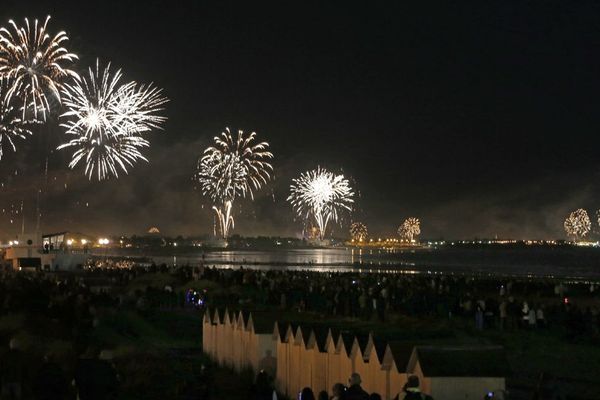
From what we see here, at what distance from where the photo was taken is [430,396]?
9844 mm

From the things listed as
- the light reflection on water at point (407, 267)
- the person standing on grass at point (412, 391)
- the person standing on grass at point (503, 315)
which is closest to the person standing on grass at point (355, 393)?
the person standing on grass at point (412, 391)

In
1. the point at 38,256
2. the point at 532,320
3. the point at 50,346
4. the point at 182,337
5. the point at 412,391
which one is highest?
the point at 38,256

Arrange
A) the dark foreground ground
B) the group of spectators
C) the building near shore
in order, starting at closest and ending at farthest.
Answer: the group of spectators < the dark foreground ground < the building near shore

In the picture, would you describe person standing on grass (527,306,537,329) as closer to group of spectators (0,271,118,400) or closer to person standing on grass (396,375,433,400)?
group of spectators (0,271,118,400)

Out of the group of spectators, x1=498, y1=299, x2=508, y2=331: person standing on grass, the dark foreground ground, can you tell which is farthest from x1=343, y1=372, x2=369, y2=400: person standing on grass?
x1=498, y1=299, x2=508, y2=331: person standing on grass

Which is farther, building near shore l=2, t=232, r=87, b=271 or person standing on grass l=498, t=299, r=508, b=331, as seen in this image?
building near shore l=2, t=232, r=87, b=271

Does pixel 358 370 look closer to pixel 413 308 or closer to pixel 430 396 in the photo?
pixel 430 396

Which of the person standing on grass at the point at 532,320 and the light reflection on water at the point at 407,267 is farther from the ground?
the light reflection on water at the point at 407,267

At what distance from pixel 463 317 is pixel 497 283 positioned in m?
18.7

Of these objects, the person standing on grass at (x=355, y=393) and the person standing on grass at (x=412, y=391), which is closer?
the person standing on grass at (x=412, y=391)

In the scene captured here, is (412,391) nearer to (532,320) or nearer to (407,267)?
(532,320)

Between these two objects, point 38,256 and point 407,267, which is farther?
point 407,267

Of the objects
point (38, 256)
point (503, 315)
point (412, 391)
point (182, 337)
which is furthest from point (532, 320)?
point (38, 256)

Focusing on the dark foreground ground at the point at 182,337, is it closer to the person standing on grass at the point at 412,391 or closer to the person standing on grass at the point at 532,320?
the person standing on grass at the point at 532,320
